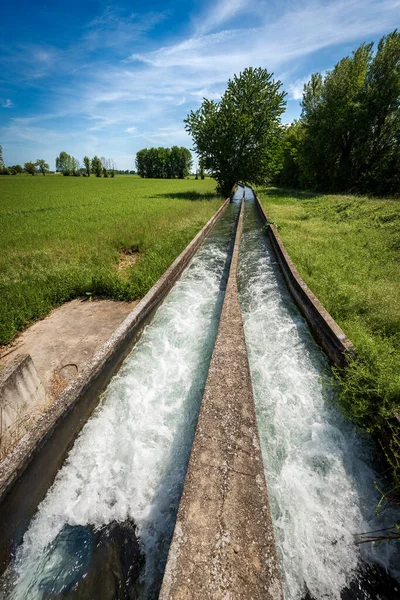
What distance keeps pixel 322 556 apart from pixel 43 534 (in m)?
2.62

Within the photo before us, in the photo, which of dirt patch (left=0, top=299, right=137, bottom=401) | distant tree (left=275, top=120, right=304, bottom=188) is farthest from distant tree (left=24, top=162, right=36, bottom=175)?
dirt patch (left=0, top=299, right=137, bottom=401)

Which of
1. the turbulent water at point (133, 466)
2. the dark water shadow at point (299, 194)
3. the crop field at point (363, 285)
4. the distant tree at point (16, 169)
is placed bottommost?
the turbulent water at point (133, 466)

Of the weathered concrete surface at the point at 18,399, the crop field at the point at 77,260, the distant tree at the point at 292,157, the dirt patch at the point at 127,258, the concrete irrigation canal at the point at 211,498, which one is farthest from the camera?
the distant tree at the point at 292,157

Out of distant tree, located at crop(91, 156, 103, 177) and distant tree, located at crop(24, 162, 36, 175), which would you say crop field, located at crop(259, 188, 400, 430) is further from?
distant tree, located at crop(24, 162, 36, 175)

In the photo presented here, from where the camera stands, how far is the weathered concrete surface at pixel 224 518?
5.16 ft

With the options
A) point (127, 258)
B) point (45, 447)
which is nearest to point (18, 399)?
point (45, 447)

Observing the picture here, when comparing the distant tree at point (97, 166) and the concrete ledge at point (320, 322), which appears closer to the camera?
Result: the concrete ledge at point (320, 322)

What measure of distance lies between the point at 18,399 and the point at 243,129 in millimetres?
26691

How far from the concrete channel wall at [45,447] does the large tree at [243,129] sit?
25.1m

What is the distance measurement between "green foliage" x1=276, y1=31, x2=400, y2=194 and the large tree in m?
5.25

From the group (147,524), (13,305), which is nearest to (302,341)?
(147,524)

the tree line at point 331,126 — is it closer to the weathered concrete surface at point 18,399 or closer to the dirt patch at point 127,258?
the dirt patch at point 127,258

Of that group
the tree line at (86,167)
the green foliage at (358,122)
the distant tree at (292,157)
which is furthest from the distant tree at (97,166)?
the green foliage at (358,122)

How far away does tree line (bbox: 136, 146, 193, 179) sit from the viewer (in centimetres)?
9240
